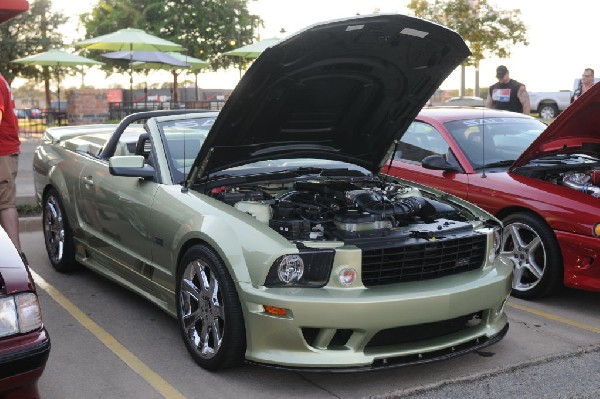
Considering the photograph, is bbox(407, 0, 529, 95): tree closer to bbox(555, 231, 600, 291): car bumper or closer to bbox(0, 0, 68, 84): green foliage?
bbox(0, 0, 68, 84): green foliage

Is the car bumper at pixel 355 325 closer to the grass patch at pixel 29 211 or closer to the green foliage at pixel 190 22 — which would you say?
the grass patch at pixel 29 211

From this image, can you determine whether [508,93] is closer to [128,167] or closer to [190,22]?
[128,167]

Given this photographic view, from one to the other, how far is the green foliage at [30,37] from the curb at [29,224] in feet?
79.1

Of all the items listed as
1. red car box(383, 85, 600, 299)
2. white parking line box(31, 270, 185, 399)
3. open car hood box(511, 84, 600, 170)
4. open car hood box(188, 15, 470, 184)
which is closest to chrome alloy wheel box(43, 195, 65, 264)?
white parking line box(31, 270, 185, 399)

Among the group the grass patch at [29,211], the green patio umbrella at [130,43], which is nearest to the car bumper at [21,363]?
the grass patch at [29,211]

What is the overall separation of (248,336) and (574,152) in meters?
3.64

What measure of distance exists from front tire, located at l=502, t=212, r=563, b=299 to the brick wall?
15.1 metres

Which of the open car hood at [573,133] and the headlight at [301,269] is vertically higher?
the open car hood at [573,133]

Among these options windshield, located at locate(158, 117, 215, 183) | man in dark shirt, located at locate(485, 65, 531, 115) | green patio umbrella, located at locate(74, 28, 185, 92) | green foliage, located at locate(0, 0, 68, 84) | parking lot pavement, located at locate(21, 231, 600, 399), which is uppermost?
green foliage, located at locate(0, 0, 68, 84)

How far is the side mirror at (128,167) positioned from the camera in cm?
479

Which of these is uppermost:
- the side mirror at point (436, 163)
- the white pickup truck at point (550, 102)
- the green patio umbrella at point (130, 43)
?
the green patio umbrella at point (130, 43)

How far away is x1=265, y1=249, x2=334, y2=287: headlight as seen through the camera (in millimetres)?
3760

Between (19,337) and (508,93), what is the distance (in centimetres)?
833

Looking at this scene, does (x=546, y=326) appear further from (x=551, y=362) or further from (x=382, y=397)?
(x=382, y=397)
